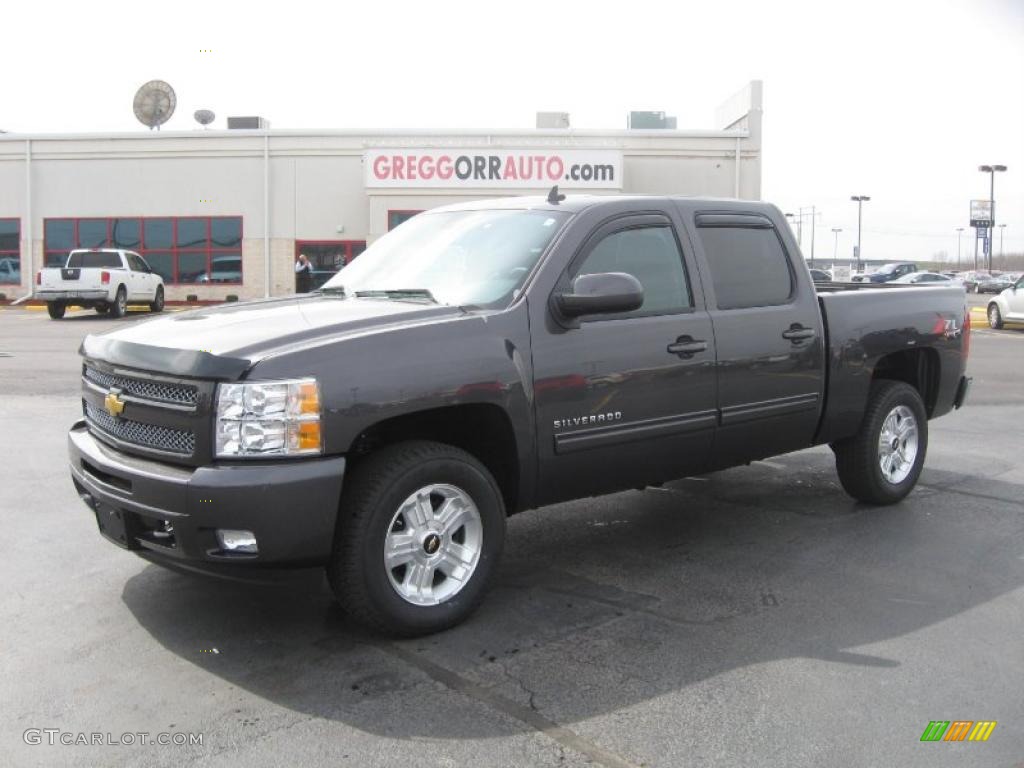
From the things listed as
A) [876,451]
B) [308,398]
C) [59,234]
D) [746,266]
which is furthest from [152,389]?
[59,234]

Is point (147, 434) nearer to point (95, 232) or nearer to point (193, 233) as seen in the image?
point (193, 233)

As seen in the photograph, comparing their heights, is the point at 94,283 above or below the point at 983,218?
below

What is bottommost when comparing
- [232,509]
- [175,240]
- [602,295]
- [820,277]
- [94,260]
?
[232,509]

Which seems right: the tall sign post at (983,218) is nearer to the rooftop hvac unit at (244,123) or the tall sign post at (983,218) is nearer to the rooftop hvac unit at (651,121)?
the rooftop hvac unit at (651,121)

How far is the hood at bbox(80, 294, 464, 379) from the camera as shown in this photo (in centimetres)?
397

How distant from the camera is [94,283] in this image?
82.4 ft

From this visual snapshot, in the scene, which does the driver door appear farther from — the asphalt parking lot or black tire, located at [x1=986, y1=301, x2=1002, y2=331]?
black tire, located at [x1=986, y1=301, x2=1002, y2=331]

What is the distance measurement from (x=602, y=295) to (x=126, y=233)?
32.3 metres

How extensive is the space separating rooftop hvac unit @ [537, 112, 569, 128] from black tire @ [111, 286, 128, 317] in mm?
15089

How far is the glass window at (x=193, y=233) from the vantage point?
3344 cm

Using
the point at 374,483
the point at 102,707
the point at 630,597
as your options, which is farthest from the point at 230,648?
the point at 630,597

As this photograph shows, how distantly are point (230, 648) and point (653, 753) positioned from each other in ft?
6.02

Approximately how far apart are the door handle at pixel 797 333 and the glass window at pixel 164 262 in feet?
101

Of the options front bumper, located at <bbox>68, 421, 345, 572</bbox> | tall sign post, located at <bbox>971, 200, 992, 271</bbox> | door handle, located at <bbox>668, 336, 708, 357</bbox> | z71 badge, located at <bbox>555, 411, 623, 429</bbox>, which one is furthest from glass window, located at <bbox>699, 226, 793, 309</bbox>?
tall sign post, located at <bbox>971, 200, 992, 271</bbox>
